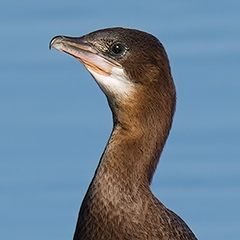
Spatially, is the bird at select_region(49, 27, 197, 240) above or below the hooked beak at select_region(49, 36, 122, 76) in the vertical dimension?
below

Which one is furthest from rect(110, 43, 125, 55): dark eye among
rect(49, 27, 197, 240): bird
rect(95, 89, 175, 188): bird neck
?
rect(95, 89, 175, 188): bird neck

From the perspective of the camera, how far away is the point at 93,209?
5.63 meters

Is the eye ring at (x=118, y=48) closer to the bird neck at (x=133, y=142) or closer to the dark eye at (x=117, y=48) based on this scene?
the dark eye at (x=117, y=48)

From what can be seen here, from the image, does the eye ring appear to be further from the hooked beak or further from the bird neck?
the bird neck

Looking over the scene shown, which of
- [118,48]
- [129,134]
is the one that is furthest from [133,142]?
[118,48]

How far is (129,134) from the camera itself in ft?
18.8

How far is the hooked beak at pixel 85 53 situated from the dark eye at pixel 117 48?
0.20 ft

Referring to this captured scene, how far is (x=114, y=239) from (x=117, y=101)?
0.91 metres

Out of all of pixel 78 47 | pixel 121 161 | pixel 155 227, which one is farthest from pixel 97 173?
pixel 78 47

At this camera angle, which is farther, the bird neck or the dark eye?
the dark eye

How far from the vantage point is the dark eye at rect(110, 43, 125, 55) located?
5.79 meters

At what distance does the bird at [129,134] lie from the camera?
5.59 m

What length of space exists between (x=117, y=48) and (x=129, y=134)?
0.60m

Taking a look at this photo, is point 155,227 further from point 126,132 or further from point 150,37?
point 150,37
